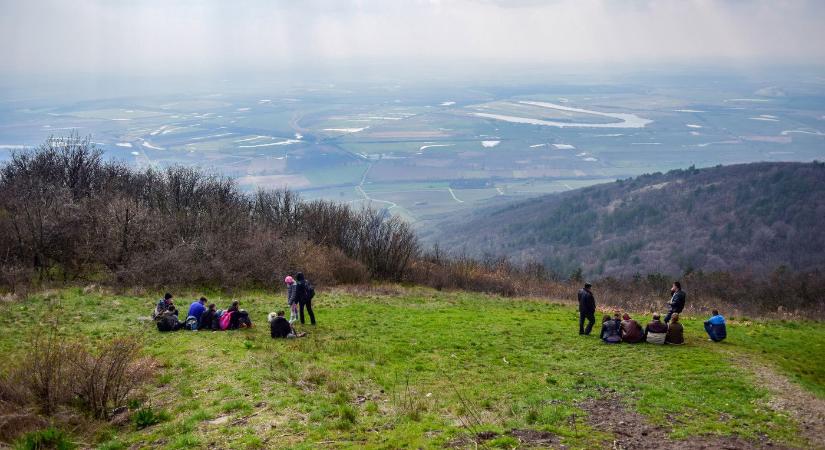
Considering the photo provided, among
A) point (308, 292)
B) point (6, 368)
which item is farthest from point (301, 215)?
point (6, 368)

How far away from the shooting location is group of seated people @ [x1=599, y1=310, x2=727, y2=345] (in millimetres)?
19312

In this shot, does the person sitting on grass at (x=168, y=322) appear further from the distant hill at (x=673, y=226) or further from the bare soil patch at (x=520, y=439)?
the distant hill at (x=673, y=226)

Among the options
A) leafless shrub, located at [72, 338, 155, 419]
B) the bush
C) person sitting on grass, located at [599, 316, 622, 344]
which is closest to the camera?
the bush

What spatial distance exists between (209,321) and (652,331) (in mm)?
16137

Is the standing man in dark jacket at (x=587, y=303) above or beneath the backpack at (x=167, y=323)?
above

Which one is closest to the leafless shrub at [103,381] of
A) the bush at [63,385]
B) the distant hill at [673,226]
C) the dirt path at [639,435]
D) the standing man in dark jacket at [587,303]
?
the bush at [63,385]

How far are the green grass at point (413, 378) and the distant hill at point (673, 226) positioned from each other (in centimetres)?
7248

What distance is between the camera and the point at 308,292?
833 inches

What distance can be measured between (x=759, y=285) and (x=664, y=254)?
179ft

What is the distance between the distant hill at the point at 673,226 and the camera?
310 feet

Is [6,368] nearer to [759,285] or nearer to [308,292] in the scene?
[308,292]

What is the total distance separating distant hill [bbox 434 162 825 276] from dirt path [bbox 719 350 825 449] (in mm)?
72799

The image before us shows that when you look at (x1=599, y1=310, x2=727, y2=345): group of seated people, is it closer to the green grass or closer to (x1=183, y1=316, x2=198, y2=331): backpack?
the green grass

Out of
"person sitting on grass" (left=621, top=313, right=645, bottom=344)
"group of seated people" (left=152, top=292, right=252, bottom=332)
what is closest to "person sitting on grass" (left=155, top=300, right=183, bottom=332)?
"group of seated people" (left=152, top=292, right=252, bottom=332)
